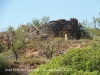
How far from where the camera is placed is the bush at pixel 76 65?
22.3ft

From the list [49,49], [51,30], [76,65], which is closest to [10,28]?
[51,30]

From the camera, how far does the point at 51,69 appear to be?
7.21m

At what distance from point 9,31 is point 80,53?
20.5 metres

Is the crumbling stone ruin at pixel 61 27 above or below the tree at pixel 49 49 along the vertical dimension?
above

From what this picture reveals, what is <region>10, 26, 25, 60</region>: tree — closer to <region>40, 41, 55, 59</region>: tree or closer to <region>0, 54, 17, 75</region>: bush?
<region>40, 41, 55, 59</region>: tree

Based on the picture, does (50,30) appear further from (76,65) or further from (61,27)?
(76,65)

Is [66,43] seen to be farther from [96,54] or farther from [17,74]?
[96,54]

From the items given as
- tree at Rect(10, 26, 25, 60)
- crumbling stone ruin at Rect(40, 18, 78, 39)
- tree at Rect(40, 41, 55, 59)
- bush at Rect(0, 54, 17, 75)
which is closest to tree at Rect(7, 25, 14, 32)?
tree at Rect(10, 26, 25, 60)

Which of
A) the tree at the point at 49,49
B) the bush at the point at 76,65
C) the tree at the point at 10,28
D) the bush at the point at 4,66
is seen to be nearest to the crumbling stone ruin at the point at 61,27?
the tree at the point at 10,28

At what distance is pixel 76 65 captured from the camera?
7.21 meters

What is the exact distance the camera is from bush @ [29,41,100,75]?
6809 millimetres

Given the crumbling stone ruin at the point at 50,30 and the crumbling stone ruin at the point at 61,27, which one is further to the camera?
the crumbling stone ruin at the point at 61,27

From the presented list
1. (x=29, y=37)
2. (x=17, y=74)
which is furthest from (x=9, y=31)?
(x=17, y=74)

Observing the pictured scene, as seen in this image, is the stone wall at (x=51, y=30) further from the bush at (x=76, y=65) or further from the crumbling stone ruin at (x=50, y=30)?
the bush at (x=76, y=65)
